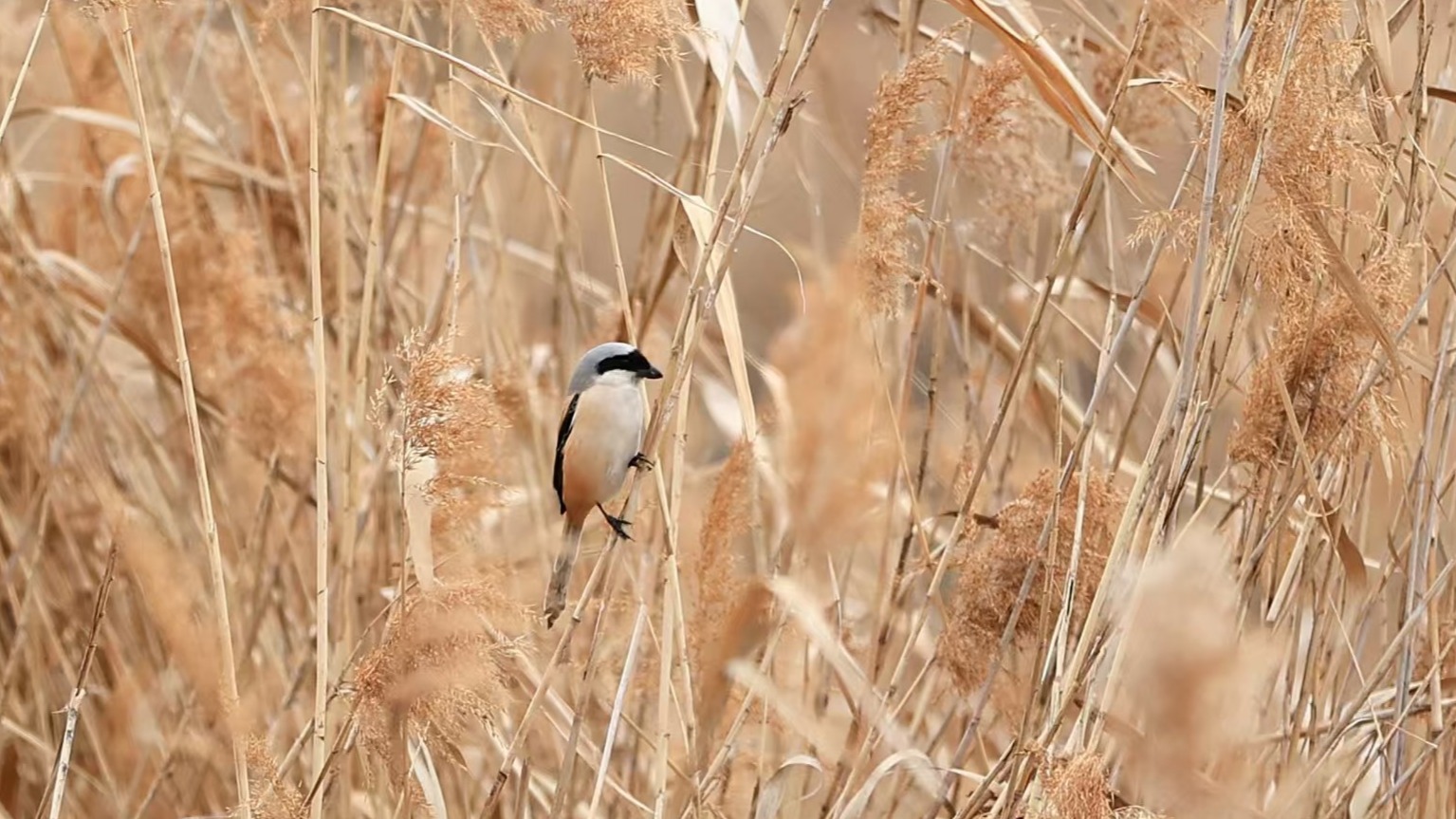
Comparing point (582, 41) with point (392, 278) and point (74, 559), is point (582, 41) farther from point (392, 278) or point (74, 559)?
point (74, 559)

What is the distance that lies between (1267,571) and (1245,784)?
1.82ft

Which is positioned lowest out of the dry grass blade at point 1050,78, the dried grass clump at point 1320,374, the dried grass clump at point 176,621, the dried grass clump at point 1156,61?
the dried grass clump at point 176,621

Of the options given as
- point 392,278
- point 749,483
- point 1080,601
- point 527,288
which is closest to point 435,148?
point 392,278

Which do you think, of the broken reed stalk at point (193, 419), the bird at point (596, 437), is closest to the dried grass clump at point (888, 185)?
the bird at point (596, 437)

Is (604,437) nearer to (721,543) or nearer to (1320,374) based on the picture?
(721,543)

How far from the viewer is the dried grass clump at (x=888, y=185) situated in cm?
131

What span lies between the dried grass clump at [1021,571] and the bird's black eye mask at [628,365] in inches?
15.3

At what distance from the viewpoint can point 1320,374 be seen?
126cm

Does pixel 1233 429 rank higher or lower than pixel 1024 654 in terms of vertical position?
higher

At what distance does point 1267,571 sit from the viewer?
4.79 feet

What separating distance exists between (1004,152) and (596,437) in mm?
567

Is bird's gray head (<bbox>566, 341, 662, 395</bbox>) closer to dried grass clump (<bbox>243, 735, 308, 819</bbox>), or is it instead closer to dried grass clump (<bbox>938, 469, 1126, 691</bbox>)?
dried grass clump (<bbox>938, 469, 1126, 691</bbox>)

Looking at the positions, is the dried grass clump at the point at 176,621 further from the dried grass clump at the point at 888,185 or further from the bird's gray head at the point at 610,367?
the dried grass clump at the point at 888,185

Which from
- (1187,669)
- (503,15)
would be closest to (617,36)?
(503,15)
